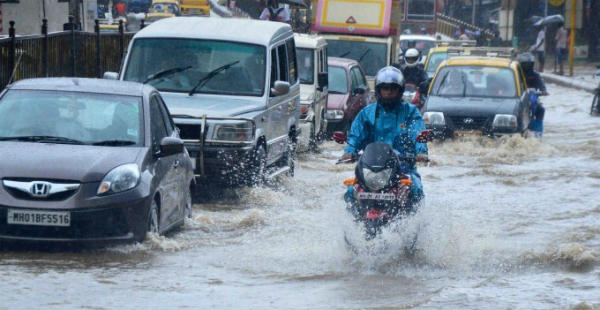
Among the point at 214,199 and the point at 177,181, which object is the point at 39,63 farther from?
the point at 177,181

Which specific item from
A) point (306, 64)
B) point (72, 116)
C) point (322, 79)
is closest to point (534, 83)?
point (306, 64)

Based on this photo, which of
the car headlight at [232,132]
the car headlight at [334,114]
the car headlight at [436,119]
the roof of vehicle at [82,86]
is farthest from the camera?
the car headlight at [334,114]

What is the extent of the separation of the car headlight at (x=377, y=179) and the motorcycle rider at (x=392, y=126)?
0.36m

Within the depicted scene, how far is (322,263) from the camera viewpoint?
9336 millimetres

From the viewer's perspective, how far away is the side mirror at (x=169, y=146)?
32.1 ft

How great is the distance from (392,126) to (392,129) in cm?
2

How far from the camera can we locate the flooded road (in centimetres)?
784

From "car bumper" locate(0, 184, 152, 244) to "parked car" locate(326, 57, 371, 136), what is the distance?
11.4 metres

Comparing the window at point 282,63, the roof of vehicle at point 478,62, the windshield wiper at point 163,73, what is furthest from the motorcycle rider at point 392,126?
the roof of vehicle at point 478,62

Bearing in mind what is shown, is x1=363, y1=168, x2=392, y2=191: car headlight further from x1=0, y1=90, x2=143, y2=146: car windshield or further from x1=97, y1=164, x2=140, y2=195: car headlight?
x1=0, y1=90, x2=143, y2=146: car windshield

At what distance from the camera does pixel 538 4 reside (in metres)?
60.6

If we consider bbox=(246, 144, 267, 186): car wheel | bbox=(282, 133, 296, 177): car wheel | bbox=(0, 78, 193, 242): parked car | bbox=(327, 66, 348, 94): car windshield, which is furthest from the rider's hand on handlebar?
bbox=(327, 66, 348, 94): car windshield

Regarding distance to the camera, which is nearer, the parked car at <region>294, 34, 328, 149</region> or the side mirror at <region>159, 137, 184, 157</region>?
the side mirror at <region>159, 137, 184, 157</region>

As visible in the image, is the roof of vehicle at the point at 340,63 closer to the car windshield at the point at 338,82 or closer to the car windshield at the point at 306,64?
the car windshield at the point at 338,82
